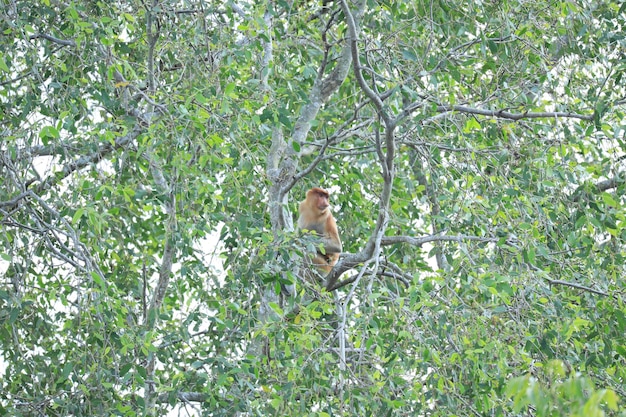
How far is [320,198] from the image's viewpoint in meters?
8.55

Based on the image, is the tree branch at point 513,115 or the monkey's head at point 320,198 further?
the monkey's head at point 320,198

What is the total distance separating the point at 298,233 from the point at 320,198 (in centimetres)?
283

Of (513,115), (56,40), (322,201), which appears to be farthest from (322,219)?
(56,40)

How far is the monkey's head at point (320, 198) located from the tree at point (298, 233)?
62.1 inches

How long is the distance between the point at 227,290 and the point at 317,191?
263 centimetres

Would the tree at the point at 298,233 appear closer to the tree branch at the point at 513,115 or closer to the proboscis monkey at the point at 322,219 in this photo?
the tree branch at the point at 513,115

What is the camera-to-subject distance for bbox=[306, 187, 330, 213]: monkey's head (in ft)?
28.1

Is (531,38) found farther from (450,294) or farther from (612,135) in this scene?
(450,294)

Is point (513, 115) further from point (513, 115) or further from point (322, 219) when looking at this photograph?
point (322, 219)

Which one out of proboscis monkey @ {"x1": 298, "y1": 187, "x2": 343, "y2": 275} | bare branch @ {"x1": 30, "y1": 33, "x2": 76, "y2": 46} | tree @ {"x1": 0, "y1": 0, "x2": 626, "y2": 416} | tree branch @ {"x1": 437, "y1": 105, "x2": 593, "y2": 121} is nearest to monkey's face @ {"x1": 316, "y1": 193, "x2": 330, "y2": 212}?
proboscis monkey @ {"x1": 298, "y1": 187, "x2": 343, "y2": 275}

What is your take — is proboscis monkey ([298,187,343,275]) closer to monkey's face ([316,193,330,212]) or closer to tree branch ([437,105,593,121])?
monkey's face ([316,193,330,212])

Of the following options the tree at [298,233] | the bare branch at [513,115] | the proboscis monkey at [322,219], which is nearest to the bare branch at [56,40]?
the tree at [298,233]

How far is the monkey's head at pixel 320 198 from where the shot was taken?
8.55 metres

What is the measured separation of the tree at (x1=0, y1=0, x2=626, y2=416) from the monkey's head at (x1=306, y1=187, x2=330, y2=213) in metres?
1.58
